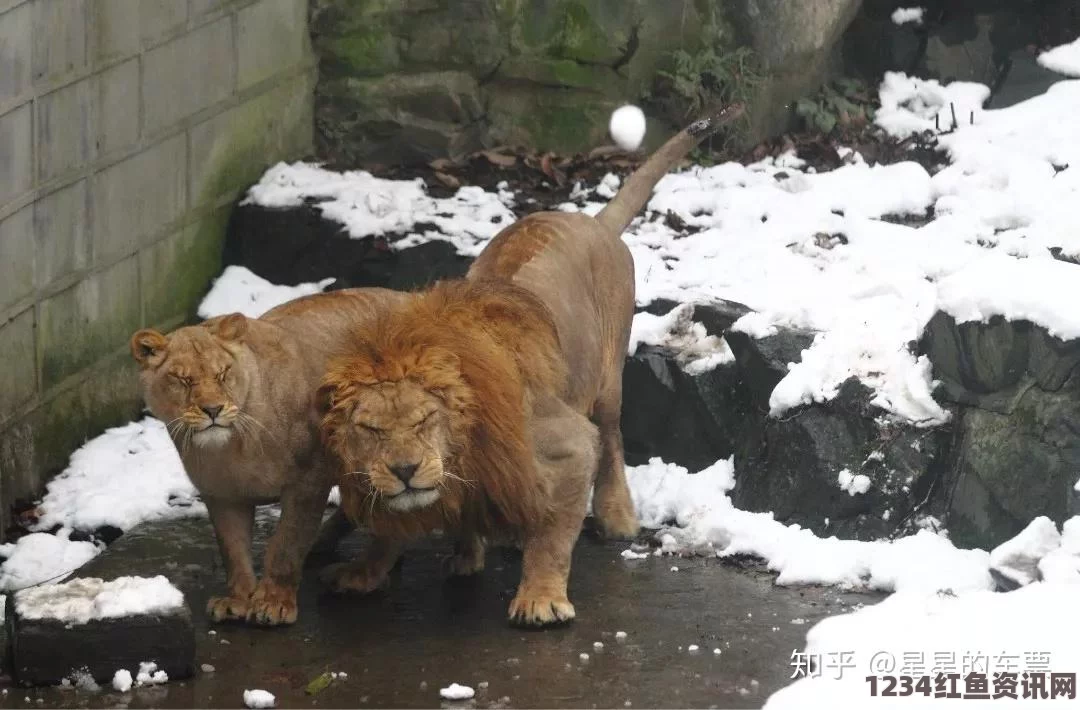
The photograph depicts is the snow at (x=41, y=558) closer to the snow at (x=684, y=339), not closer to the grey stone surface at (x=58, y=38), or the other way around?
the grey stone surface at (x=58, y=38)

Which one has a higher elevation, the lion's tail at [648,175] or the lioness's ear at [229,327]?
the lion's tail at [648,175]

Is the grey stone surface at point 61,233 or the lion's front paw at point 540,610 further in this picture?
the grey stone surface at point 61,233

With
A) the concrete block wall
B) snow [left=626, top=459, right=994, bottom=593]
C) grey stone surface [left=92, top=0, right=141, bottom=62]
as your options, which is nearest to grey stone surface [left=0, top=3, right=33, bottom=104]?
the concrete block wall

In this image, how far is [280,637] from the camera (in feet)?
19.4

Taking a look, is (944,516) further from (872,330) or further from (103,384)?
(103,384)

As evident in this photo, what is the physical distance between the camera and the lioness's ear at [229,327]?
5.89m

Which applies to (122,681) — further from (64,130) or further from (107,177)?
(107,177)

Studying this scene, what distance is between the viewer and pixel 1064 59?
10.1 meters

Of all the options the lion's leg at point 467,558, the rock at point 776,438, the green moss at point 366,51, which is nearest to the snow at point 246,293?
the green moss at point 366,51

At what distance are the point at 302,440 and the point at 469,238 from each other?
117 inches

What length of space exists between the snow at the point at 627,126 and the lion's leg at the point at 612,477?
2.85 m

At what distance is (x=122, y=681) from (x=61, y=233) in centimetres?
275

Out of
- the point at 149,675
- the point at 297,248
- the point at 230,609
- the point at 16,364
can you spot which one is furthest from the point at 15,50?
the point at 149,675

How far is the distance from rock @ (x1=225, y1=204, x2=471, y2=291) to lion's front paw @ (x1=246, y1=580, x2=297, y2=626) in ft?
10.1
